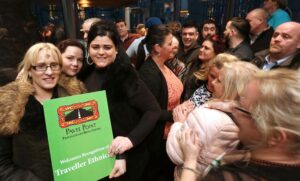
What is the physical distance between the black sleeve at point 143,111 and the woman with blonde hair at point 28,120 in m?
0.54

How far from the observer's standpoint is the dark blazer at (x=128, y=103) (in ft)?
5.55

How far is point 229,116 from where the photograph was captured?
128cm

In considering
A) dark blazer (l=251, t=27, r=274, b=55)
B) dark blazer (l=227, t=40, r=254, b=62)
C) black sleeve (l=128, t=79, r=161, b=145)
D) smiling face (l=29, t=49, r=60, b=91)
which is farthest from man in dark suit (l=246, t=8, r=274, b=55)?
smiling face (l=29, t=49, r=60, b=91)

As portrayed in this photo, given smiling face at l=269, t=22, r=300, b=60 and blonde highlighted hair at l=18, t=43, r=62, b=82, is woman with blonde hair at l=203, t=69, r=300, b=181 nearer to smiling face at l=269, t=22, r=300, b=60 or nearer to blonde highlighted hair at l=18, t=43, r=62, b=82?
blonde highlighted hair at l=18, t=43, r=62, b=82

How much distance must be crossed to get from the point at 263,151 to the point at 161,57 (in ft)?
5.51

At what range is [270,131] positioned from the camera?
82 centimetres

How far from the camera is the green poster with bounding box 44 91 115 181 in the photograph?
131 centimetres

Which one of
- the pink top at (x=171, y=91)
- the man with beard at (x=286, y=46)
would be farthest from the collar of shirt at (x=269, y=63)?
the pink top at (x=171, y=91)

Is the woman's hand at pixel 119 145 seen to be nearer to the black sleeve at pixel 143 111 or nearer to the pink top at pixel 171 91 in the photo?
the black sleeve at pixel 143 111

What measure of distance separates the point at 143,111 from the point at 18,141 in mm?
783

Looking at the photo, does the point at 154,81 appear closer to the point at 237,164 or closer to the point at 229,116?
the point at 229,116

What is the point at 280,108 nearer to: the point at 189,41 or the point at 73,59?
the point at 73,59

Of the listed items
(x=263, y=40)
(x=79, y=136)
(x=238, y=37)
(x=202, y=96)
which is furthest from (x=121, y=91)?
(x=263, y=40)

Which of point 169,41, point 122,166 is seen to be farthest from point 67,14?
point 122,166
